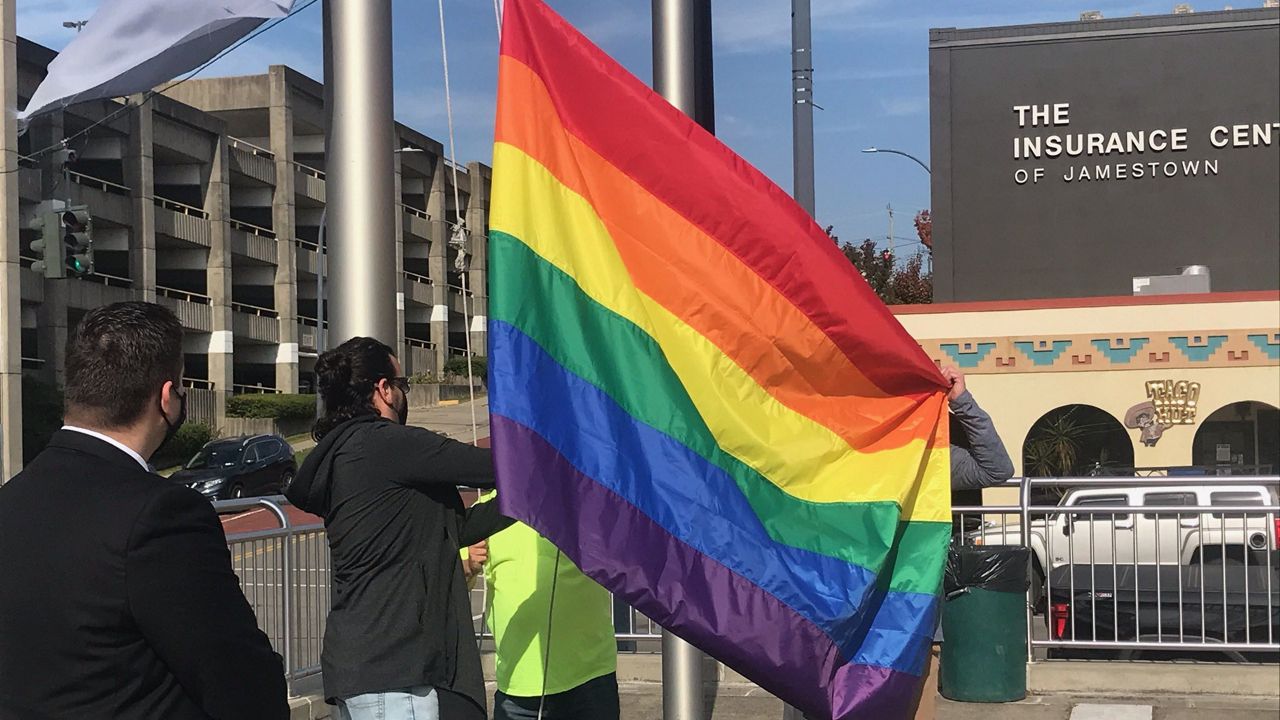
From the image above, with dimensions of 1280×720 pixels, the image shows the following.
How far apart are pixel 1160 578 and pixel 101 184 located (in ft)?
152

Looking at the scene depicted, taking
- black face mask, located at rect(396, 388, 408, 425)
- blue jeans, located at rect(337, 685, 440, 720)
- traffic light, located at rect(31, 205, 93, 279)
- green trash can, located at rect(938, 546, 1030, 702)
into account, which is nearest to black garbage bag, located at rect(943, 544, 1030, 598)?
green trash can, located at rect(938, 546, 1030, 702)

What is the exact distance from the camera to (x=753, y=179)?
4.79 meters

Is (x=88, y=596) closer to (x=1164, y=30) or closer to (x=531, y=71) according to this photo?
(x=531, y=71)

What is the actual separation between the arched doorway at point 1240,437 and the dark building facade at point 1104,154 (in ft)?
7.22

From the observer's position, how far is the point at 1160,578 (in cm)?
938

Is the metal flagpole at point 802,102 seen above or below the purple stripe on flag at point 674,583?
above

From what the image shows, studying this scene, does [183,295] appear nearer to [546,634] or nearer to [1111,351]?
[1111,351]

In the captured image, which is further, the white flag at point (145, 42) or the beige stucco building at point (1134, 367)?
the beige stucco building at point (1134, 367)

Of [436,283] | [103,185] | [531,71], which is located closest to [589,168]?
[531,71]

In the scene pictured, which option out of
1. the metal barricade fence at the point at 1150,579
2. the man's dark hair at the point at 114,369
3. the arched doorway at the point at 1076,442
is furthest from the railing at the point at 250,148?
the man's dark hair at the point at 114,369

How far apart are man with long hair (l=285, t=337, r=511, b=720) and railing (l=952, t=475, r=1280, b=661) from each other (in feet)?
19.3

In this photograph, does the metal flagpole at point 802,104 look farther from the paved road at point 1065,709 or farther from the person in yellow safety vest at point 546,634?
the person in yellow safety vest at point 546,634

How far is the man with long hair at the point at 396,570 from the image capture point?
12.7 ft

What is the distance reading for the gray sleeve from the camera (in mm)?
5434
